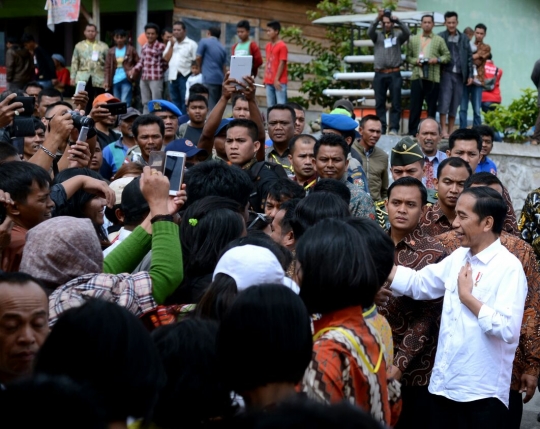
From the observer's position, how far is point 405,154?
7258mm

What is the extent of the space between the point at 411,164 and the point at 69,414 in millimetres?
5865

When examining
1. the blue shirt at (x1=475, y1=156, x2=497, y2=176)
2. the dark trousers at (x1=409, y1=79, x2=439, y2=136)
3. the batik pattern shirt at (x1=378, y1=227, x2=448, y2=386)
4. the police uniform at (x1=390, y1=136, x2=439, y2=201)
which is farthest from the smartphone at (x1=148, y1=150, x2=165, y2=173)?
the dark trousers at (x1=409, y1=79, x2=439, y2=136)

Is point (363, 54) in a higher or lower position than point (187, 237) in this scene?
higher

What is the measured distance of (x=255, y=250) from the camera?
3.21 meters

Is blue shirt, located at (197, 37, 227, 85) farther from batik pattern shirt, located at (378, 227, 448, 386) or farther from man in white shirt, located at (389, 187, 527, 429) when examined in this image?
man in white shirt, located at (389, 187, 527, 429)

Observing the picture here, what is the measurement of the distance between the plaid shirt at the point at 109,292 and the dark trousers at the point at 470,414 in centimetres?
187

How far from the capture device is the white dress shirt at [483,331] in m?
4.38

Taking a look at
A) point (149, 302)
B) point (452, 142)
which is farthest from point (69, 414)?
point (452, 142)

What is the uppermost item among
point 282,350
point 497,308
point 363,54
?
point 363,54

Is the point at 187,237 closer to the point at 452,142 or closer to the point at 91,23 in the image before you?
the point at 452,142

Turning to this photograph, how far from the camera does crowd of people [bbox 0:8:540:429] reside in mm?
2240

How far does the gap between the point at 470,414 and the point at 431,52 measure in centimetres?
1018

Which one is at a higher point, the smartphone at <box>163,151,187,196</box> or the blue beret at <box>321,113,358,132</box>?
the blue beret at <box>321,113,358,132</box>

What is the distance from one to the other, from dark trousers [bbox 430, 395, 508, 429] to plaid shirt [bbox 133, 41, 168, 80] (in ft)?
38.8
